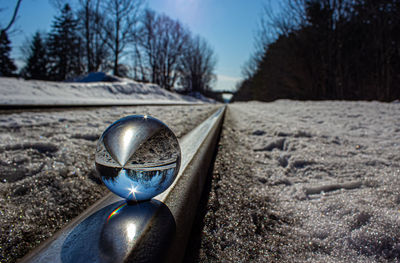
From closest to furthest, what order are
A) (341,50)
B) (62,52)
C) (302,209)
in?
(302,209), (341,50), (62,52)

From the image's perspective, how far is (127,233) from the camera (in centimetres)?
44

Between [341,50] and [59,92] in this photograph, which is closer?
[59,92]

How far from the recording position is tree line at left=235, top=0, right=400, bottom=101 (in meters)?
9.90

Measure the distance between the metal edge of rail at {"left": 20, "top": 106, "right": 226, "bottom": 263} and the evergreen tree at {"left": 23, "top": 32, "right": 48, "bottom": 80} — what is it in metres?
40.8

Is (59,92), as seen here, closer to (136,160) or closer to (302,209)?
(136,160)

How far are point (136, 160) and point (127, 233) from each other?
18 centimetres

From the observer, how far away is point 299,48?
14117 millimetres

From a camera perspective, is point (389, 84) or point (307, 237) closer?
point (307, 237)

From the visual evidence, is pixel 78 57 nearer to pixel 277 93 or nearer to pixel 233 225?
pixel 277 93

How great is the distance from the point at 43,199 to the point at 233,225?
687 millimetres

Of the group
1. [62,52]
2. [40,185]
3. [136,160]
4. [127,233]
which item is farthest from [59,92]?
[62,52]

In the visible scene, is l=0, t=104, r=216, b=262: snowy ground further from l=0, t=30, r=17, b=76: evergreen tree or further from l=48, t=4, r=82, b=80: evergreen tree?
l=0, t=30, r=17, b=76: evergreen tree

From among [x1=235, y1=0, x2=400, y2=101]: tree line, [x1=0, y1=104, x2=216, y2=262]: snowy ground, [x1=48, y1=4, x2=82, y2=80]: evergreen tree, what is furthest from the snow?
[x1=48, y1=4, x2=82, y2=80]: evergreen tree

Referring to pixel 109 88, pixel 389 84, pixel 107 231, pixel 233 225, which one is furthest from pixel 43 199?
pixel 389 84
